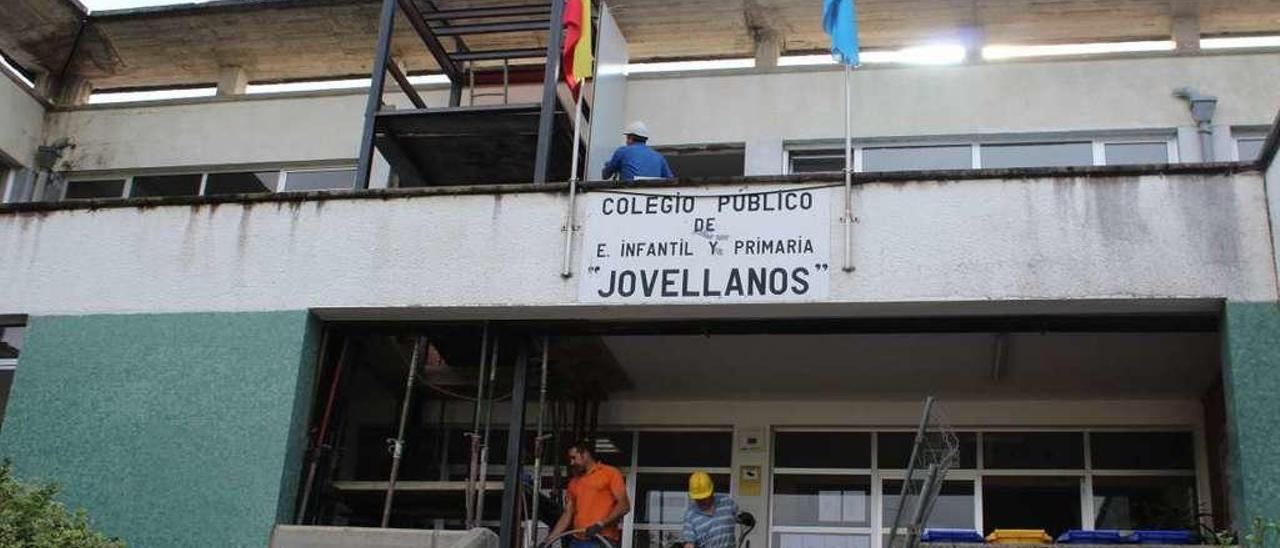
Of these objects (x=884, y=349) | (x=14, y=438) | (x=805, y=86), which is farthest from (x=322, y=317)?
(x=805, y=86)

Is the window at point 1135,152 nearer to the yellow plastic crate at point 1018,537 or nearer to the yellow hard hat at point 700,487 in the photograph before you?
the yellow plastic crate at point 1018,537

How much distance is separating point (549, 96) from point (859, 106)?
3.45m

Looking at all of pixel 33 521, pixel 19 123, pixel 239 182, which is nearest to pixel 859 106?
pixel 239 182

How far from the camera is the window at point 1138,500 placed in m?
12.3

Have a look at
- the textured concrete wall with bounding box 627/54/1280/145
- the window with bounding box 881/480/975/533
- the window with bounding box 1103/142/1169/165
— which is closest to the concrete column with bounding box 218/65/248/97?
the textured concrete wall with bounding box 627/54/1280/145

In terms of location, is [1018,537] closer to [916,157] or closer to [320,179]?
[916,157]

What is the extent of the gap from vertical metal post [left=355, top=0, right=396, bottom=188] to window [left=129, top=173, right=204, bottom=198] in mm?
3655

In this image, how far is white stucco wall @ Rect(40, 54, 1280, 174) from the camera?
13250mm

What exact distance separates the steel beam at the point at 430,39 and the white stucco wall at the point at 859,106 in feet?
1.36

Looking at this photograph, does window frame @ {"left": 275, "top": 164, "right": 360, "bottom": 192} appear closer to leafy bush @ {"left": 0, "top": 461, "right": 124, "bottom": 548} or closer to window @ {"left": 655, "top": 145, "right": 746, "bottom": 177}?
window @ {"left": 655, "top": 145, "right": 746, "bottom": 177}

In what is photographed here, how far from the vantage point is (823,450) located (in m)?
13.1

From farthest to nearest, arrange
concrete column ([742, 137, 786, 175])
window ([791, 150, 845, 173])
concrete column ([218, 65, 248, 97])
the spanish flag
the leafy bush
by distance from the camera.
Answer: concrete column ([218, 65, 248, 97]) < window ([791, 150, 845, 173]) < concrete column ([742, 137, 786, 175]) < the spanish flag < the leafy bush

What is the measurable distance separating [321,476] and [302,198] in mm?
2216

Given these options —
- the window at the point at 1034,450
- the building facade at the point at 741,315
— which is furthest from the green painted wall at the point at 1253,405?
the window at the point at 1034,450
